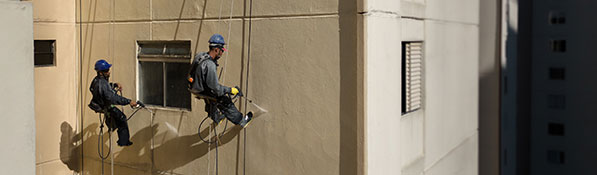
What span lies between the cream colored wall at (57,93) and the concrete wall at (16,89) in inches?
167

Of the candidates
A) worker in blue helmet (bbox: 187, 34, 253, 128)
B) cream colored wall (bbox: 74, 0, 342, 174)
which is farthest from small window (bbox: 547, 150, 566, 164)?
worker in blue helmet (bbox: 187, 34, 253, 128)

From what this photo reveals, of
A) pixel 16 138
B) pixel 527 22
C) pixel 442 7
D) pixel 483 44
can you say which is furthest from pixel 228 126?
pixel 527 22

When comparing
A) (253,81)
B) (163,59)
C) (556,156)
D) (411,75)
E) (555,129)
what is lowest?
(556,156)

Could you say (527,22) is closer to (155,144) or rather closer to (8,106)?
(155,144)

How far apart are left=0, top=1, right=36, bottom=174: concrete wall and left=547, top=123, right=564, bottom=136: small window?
102 feet

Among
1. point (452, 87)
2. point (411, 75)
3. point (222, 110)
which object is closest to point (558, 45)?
point (452, 87)

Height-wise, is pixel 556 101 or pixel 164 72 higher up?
pixel 164 72

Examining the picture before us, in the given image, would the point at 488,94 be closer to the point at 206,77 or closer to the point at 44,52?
the point at 206,77

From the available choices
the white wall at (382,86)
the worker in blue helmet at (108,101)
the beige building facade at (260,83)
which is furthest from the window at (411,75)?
the worker in blue helmet at (108,101)

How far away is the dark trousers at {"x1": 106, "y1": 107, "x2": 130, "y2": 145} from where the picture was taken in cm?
1051

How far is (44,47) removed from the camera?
11.3 m

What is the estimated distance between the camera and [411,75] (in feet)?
37.9

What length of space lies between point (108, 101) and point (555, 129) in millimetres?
29043

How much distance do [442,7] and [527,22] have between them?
67.2ft
